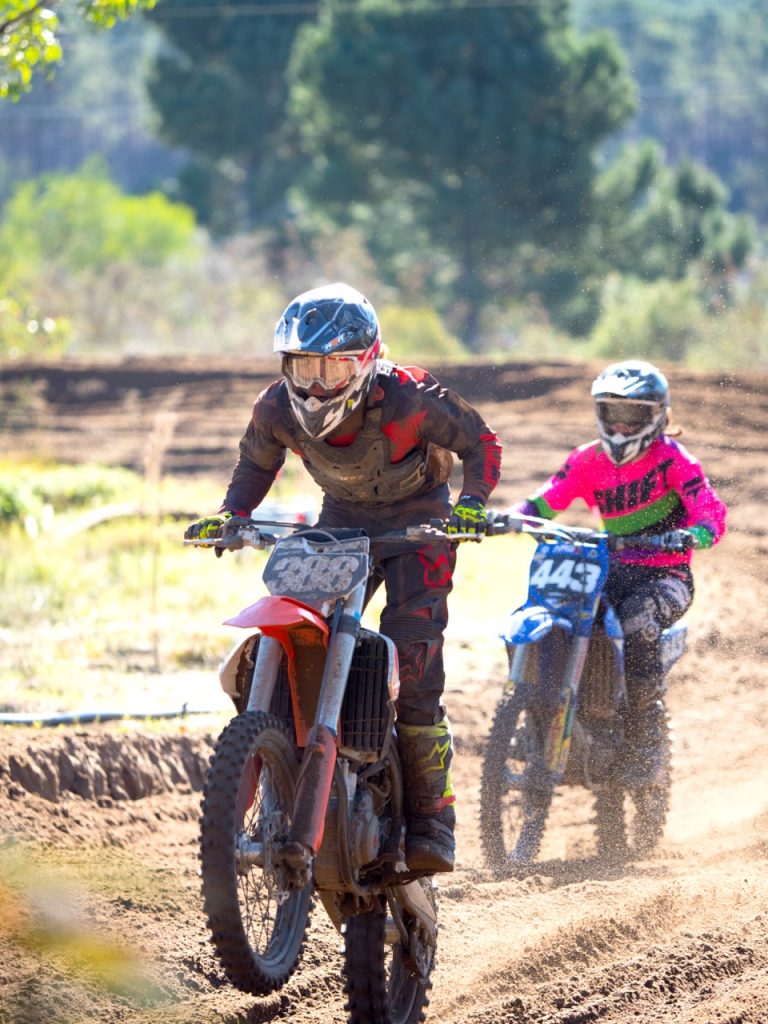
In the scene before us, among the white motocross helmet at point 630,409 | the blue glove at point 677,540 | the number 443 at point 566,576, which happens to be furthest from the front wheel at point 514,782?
the white motocross helmet at point 630,409

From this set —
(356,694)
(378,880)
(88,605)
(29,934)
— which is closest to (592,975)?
(378,880)

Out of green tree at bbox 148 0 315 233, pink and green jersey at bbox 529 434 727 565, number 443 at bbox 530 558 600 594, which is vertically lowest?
number 443 at bbox 530 558 600 594

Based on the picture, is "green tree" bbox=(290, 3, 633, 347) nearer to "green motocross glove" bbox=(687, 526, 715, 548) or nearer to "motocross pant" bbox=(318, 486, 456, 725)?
"green motocross glove" bbox=(687, 526, 715, 548)

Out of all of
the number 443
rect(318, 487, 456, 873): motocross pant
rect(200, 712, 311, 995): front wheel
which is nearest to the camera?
rect(200, 712, 311, 995): front wheel

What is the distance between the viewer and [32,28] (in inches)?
360

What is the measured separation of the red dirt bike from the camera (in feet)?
15.0

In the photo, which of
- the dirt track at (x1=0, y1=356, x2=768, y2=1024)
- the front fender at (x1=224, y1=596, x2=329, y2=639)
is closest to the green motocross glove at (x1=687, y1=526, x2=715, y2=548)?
the dirt track at (x1=0, y1=356, x2=768, y2=1024)

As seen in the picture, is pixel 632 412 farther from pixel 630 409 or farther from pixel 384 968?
pixel 384 968

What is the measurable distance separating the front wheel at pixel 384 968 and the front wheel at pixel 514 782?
169 centimetres

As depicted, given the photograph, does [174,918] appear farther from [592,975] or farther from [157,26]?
[157,26]

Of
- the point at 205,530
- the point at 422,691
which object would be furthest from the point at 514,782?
the point at 205,530

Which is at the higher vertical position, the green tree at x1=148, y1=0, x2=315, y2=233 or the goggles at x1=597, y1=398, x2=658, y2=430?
the green tree at x1=148, y1=0, x2=315, y2=233

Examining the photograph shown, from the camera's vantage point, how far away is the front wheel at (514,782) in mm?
7180

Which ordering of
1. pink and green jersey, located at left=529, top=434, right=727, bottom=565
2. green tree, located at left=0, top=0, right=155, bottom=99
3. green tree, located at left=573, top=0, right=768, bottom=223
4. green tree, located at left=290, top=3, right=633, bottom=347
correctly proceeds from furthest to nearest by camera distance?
1. green tree, located at left=573, top=0, right=768, bottom=223
2. green tree, located at left=290, top=3, right=633, bottom=347
3. green tree, located at left=0, top=0, right=155, bottom=99
4. pink and green jersey, located at left=529, top=434, right=727, bottom=565
